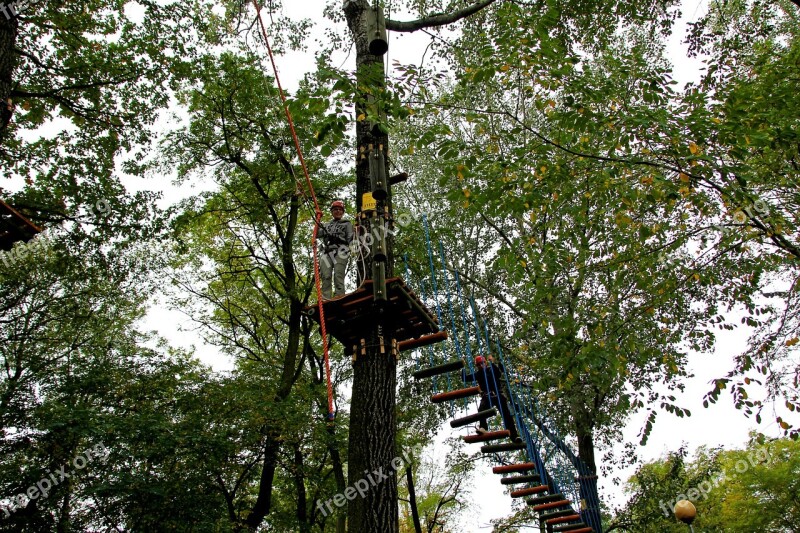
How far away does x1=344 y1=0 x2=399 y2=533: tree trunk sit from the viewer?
15.2 feet

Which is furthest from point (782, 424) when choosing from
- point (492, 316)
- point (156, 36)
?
point (156, 36)

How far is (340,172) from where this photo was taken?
14.3 meters

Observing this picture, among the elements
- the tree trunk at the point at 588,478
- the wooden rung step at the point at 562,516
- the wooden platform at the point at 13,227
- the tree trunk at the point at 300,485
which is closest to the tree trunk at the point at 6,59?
the wooden platform at the point at 13,227

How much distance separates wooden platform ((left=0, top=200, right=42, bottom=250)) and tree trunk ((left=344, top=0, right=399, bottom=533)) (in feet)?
11.3

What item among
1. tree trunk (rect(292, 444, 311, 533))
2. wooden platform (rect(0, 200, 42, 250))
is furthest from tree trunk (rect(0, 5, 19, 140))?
tree trunk (rect(292, 444, 311, 533))

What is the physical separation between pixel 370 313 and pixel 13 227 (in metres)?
3.88

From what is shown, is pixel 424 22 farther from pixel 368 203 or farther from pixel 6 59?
pixel 6 59

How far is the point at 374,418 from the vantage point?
16.3 feet

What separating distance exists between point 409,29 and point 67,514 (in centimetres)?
946

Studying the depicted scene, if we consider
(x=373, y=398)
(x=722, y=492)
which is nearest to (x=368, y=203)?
(x=373, y=398)

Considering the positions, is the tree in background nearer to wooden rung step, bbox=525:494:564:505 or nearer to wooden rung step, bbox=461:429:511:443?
wooden rung step, bbox=525:494:564:505

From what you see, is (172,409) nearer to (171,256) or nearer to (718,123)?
(171,256)

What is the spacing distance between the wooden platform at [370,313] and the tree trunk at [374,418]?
84 millimetres

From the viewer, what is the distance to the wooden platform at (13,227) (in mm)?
5953
